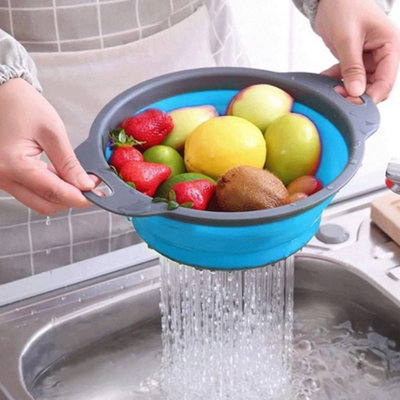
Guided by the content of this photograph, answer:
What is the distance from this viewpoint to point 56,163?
0.66 metres

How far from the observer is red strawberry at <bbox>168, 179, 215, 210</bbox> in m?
0.62

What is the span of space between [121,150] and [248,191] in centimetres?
13

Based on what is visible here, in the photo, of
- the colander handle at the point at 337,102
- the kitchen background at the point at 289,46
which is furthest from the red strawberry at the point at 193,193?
the kitchen background at the point at 289,46

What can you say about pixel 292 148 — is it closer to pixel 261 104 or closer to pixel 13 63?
pixel 261 104

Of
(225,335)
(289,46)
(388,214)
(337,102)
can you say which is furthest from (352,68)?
(289,46)

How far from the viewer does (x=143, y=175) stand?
2.14 ft

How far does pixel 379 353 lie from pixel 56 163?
1.25 feet

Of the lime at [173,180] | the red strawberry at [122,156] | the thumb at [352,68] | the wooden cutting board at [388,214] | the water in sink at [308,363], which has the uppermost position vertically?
the thumb at [352,68]

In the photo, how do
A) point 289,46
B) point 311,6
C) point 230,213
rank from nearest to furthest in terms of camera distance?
point 230,213 < point 311,6 < point 289,46

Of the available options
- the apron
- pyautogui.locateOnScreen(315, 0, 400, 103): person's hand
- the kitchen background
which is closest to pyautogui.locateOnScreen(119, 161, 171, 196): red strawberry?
pyautogui.locateOnScreen(315, 0, 400, 103): person's hand

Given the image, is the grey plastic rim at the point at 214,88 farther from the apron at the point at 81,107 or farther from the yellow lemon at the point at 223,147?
the apron at the point at 81,107

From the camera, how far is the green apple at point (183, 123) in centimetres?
74

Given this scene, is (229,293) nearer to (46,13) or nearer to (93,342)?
(93,342)

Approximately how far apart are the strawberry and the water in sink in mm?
224
